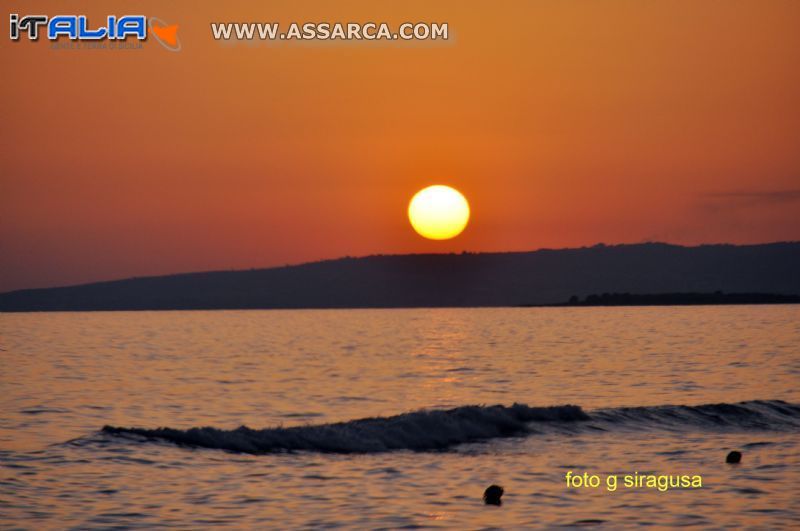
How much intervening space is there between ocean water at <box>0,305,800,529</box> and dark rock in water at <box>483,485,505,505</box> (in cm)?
24

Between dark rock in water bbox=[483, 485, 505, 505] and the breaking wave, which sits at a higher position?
the breaking wave

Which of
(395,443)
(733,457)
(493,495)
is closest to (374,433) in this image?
(395,443)

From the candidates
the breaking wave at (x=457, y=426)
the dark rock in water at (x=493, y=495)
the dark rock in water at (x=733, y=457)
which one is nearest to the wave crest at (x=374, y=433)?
the breaking wave at (x=457, y=426)

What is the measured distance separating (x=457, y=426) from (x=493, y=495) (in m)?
15.1

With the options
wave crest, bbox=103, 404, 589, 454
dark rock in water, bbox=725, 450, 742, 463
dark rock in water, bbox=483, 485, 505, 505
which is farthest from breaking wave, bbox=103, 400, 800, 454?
dark rock in water, bbox=483, 485, 505, 505

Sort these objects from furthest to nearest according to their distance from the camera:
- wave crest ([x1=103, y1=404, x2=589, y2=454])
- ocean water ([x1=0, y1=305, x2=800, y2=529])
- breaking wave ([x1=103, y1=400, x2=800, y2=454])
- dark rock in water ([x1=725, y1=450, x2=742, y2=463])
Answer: breaking wave ([x1=103, y1=400, x2=800, y2=454]) → wave crest ([x1=103, y1=404, x2=589, y2=454]) → dark rock in water ([x1=725, y1=450, x2=742, y2=463]) → ocean water ([x1=0, y1=305, x2=800, y2=529])

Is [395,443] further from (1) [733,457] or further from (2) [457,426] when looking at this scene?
(1) [733,457]

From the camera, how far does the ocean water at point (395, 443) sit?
82.2 ft

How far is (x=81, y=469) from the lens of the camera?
31.0 metres

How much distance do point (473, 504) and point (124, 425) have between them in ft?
69.2

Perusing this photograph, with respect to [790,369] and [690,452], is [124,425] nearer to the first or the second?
[690,452]

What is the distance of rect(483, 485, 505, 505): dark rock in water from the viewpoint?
25.7m

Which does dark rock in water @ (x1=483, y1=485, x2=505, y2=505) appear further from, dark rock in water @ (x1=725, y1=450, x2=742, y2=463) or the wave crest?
the wave crest

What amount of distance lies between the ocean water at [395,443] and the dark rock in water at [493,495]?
244 millimetres
